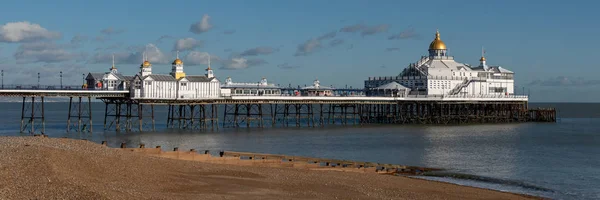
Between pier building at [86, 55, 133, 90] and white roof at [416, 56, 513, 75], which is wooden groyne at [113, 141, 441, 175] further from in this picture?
white roof at [416, 56, 513, 75]

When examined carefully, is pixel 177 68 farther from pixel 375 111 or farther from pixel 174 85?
pixel 375 111

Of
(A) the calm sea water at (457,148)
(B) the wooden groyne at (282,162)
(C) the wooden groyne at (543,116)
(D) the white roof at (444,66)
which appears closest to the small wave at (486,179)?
(A) the calm sea water at (457,148)

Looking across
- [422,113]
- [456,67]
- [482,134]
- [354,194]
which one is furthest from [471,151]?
[456,67]

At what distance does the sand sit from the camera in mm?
23656

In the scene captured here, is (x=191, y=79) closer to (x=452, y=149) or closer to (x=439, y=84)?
(x=452, y=149)

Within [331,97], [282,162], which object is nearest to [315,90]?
[331,97]

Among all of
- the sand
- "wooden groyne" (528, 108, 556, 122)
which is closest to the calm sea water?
the sand

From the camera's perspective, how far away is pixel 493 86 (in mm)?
105812

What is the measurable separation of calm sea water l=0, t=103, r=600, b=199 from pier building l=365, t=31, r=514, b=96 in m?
20.6

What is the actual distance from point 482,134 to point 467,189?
41.7 m

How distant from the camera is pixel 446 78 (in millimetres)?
100438

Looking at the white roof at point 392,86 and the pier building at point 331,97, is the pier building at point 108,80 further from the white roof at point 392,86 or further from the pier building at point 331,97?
the white roof at point 392,86

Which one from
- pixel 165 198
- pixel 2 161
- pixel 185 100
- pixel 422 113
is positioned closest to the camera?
pixel 165 198

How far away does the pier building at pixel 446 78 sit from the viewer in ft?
326
